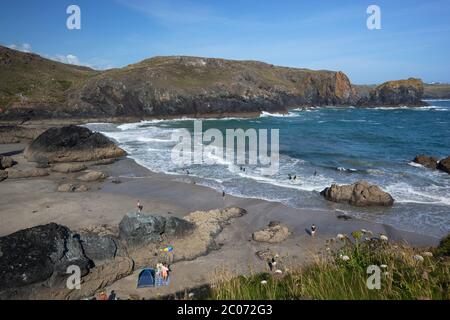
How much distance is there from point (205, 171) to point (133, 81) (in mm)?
58508

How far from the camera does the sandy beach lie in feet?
50.5

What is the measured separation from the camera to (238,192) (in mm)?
26281

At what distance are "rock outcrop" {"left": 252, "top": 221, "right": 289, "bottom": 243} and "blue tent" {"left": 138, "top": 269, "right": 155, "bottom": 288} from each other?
→ 6183mm

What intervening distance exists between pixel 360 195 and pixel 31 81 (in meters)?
93.5

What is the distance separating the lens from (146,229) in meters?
17.1

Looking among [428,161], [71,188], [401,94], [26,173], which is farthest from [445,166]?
[401,94]

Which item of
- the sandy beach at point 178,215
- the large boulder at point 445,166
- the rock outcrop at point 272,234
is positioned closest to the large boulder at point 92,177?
the sandy beach at point 178,215

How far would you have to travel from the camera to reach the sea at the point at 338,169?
2269 cm

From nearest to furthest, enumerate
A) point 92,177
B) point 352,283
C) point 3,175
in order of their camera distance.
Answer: point 352,283 → point 3,175 → point 92,177

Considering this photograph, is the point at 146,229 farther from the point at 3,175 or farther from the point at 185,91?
the point at 185,91

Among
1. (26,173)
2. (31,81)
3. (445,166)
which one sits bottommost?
(26,173)

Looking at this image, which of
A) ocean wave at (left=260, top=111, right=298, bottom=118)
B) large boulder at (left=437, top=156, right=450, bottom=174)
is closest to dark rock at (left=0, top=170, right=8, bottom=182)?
large boulder at (left=437, top=156, right=450, bottom=174)

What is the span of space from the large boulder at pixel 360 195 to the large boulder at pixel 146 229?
11115 millimetres
